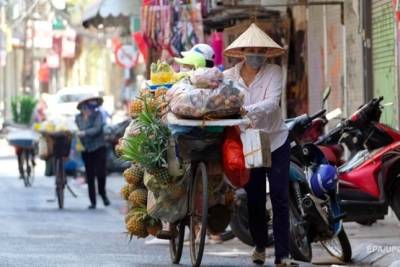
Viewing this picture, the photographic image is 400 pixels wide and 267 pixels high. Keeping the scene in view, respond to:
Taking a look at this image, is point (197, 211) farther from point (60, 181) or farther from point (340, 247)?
point (60, 181)

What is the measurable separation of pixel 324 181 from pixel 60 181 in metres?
10.0

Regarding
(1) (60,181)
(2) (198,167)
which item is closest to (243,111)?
(2) (198,167)

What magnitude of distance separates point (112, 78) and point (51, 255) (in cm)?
5557

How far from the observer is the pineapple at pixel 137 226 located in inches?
448

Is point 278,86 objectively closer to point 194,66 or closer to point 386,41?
point 194,66

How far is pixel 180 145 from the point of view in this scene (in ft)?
35.0

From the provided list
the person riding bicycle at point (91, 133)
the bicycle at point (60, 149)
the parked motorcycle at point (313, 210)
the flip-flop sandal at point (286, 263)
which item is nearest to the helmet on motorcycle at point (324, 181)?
the parked motorcycle at point (313, 210)

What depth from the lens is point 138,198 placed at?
11.5 m

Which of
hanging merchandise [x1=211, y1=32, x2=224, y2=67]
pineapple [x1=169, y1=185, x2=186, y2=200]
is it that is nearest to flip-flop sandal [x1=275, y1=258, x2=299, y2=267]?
pineapple [x1=169, y1=185, x2=186, y2=200]

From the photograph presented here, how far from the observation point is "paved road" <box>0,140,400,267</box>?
11.7 metres

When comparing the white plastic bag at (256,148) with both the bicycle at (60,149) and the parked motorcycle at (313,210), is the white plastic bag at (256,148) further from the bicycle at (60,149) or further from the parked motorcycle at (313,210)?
the bicycle at (60,149)

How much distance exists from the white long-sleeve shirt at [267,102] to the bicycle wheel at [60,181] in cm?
1032

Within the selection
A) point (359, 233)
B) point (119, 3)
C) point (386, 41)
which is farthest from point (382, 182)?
point (119, 3)

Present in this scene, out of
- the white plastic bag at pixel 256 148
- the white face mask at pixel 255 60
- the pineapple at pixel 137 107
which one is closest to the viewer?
the white plastic bag at pixel 256 148
